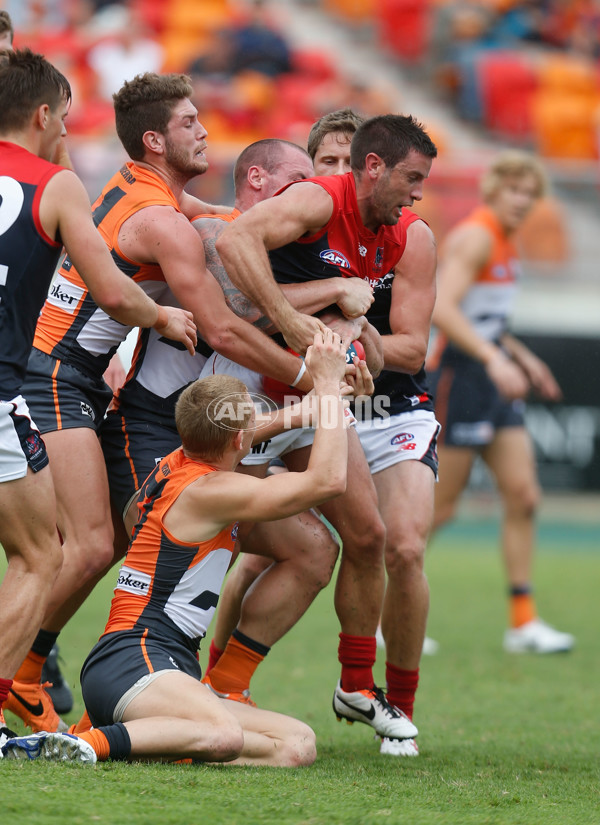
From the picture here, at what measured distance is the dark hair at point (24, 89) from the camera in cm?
Result: 390

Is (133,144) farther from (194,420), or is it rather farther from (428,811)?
(428,811)

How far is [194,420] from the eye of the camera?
4.00 m

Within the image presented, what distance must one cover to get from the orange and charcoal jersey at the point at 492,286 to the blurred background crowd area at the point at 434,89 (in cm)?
400

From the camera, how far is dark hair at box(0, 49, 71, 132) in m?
3.90

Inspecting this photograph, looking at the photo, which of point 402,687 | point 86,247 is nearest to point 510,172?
point 402,687

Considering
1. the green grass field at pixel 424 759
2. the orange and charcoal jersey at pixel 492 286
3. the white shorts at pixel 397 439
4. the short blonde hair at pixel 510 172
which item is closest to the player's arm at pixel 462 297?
the orange and charcoal jersey at pixel 492 286

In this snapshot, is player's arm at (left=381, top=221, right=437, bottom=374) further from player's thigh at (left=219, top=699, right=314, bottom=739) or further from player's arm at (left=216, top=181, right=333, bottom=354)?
player's thigh at (left=219, top=699, right=314, bottom=739)

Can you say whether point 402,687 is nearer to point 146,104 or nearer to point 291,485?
point 291,485

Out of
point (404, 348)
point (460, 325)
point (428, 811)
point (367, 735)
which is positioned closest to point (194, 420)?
point (404, 348)

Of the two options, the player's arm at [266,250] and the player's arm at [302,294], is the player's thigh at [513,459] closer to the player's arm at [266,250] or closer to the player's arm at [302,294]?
the player's arm at [302,294]

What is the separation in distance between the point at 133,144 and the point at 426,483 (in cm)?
189

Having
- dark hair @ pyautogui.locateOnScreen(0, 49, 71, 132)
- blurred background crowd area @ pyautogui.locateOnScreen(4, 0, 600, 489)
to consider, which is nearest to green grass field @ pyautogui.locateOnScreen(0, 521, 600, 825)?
dark hair @ pyautogui.locateOnScreen(0, 49, 71, 132)

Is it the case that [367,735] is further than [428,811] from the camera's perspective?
Yes

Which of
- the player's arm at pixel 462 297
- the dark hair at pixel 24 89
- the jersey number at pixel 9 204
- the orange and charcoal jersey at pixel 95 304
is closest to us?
the jersey number at pixel 9 204
